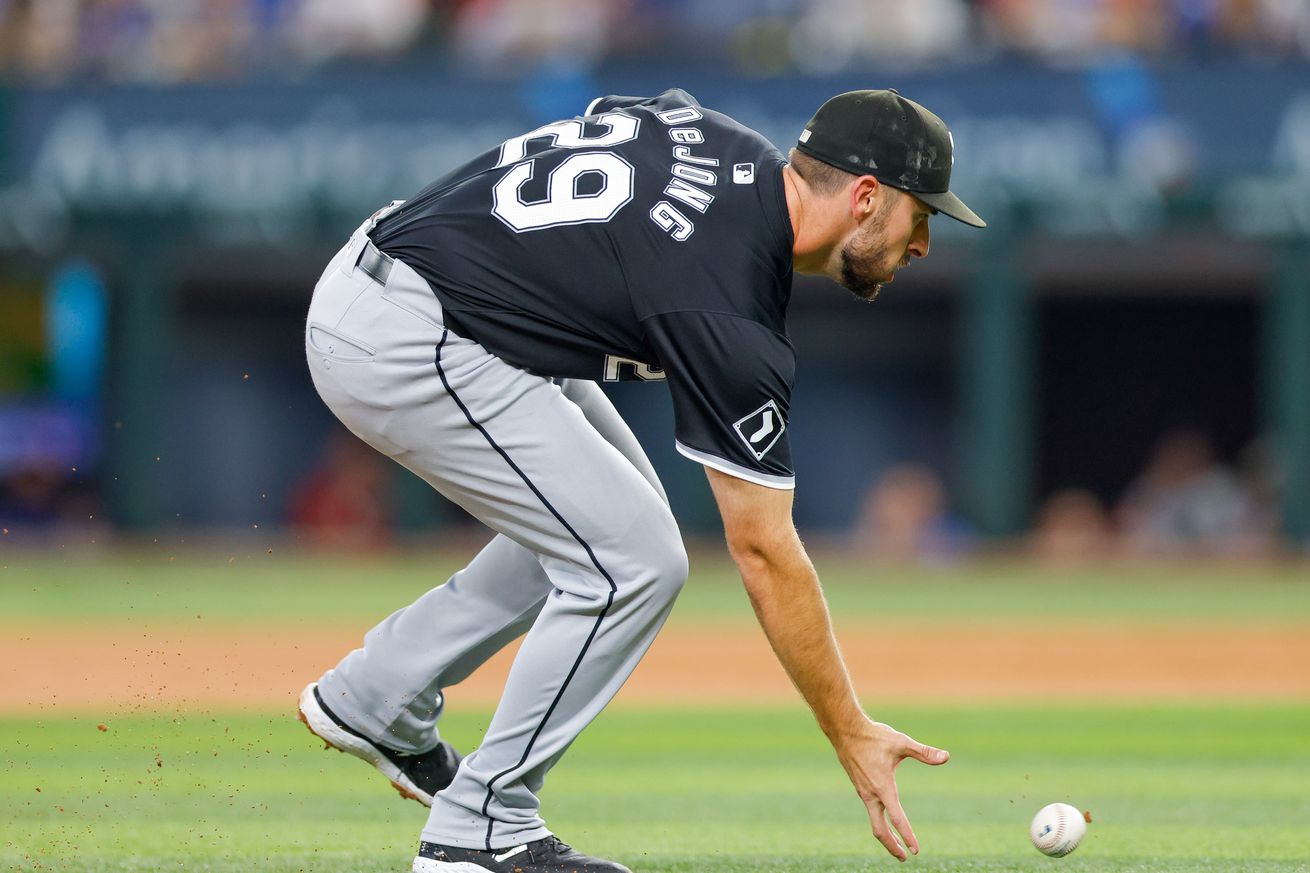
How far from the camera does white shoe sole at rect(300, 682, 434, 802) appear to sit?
160 inches

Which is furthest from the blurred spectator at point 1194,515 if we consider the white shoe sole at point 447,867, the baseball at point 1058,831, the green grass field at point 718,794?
the white shoe sole at point 447,867

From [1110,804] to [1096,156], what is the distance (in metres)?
11.3

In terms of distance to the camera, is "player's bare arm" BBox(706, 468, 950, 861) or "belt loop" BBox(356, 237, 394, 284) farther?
"belt loop" BBox(356, 237, 394, 284)

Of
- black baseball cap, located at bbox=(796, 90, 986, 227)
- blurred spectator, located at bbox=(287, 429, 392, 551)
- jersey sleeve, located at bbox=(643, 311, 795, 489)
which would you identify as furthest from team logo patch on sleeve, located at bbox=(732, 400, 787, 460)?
blurred spectator, located at bbox=(287, 429, 392, 551)

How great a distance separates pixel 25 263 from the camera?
662 inches

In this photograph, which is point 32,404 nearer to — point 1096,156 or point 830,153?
point 1096,156

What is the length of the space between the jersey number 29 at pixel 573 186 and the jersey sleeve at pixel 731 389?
32 centimetres

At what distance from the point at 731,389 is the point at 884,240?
514 mm

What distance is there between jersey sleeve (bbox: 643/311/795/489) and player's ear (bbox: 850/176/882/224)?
0.34 meters

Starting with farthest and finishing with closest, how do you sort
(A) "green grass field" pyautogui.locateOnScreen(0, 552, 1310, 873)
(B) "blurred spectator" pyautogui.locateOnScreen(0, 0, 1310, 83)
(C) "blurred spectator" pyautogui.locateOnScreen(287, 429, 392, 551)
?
(C) "blurred spectator" pyautogui.locateOnScreen(287, 429, 392, 551), (B) "blurred spectator" pyautogui.locateOnScreen(0, 0, 1310, 83), (A) "green grass field" pyautogui.locateOnScreen(0, 552, 1310, 873)

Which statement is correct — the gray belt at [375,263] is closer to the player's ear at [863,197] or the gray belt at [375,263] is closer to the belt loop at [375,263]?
the belt loop at [375,263]

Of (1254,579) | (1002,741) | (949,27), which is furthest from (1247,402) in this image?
(1002,741)

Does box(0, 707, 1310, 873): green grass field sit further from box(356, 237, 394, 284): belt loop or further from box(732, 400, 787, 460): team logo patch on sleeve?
box(356, 237, 394, 284): belt loop

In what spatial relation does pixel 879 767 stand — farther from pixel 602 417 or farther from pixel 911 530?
pixel 911 530
